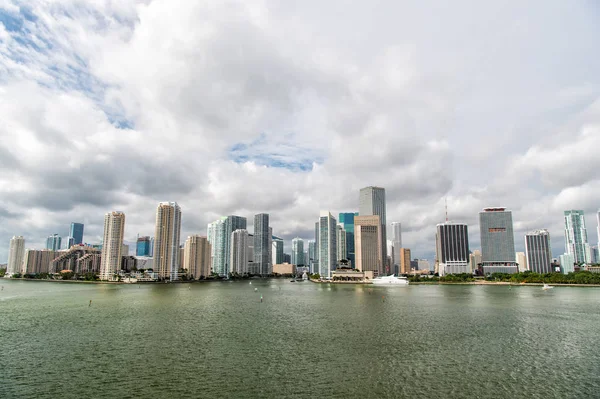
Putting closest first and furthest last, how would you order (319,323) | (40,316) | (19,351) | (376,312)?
1. (19,351)
2. (319,323)
3. (40,316)
4. (376,312)

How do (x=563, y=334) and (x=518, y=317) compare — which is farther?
(x=518, y=317)

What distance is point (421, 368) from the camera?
45594mm

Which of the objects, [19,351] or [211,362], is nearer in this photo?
[211,362]

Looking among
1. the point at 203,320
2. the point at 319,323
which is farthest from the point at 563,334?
the point at 203,320

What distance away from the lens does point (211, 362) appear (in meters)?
47.8

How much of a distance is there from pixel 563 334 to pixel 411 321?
28.9m

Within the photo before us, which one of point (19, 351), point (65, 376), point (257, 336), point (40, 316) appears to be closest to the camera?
point (65, 376)

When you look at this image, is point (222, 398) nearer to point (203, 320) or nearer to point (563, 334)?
point (203, 320)

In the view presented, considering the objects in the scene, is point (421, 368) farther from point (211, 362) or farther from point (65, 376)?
point (65, 376)

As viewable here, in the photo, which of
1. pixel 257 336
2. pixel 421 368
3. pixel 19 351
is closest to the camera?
pixel 421 368

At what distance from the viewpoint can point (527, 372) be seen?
146ft

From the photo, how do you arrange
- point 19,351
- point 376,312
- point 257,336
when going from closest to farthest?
1. point 19,351
2. point 257,336
3. point 376,312

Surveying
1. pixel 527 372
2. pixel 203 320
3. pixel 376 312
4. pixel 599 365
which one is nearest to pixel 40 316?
pixel 203 320

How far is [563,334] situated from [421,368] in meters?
42.1
